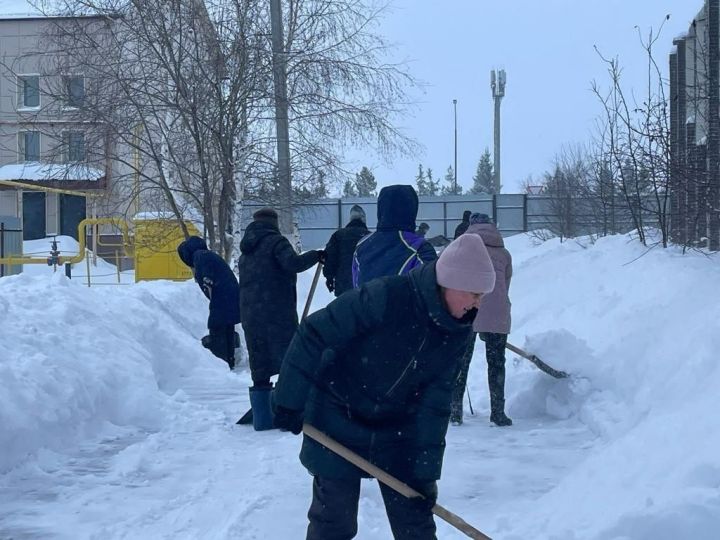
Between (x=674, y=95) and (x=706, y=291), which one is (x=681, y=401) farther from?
(x=674, y=95)

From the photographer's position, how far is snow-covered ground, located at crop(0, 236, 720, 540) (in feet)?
15.1

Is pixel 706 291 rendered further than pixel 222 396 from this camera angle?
No

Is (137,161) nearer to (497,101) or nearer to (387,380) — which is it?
(387,380)


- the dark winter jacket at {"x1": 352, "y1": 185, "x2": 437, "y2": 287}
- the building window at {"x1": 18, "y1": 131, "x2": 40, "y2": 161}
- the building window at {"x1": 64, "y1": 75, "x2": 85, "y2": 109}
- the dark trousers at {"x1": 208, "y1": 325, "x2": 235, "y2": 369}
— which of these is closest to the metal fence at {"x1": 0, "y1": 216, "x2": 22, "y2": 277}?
the building window at {"x1": 18, "y1": 131, "x2": 40, "y2": 161}

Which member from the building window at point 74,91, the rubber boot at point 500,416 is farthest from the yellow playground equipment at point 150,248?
the rubber boot at point 500,416

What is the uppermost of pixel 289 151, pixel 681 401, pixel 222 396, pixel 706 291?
pixel 289 151

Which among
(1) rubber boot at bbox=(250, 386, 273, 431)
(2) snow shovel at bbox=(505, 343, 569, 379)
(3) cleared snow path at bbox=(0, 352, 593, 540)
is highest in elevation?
(2) snow shovel at bbox=(505, 343, 569, 379)

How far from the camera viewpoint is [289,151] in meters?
14.7

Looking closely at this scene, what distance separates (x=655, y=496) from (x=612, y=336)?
4.56 meters

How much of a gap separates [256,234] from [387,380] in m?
4.16

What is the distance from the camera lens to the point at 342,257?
25.2ft

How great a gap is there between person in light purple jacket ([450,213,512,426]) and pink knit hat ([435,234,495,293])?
4.34 metres

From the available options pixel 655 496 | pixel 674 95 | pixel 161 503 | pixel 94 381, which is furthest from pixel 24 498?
pixel 674 95

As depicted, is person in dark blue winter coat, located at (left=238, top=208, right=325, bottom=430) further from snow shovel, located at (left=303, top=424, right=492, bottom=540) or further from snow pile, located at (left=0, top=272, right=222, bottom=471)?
snow shovel, located at (left=303, top=424, right=492, bottom=540)
